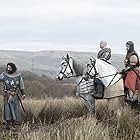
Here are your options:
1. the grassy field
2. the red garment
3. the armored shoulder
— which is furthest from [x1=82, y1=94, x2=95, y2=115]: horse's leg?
the armored shoulder

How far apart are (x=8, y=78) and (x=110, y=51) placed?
244 cm

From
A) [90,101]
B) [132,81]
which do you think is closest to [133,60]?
[132,81]

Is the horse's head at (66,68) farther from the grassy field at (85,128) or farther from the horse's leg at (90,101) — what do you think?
the grassy field at (85,128)

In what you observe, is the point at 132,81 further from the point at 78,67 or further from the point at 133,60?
the point at 78,67

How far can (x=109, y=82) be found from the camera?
10.8 m

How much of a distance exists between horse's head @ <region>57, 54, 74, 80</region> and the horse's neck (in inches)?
3.2

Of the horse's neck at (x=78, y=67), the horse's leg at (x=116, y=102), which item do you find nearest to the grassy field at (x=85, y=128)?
the horse's leg at (x=116, y=102)

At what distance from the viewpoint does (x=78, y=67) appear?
38.1 ft

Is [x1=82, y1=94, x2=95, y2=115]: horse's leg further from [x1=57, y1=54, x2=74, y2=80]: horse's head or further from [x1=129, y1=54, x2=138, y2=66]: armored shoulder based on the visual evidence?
[x1=129, y1=54, x2=138, y2=66]: armored shoulder

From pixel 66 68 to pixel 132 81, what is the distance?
189 centimetres

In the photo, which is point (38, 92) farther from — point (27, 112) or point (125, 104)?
point (125, 104)

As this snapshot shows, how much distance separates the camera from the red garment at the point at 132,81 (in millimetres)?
10305

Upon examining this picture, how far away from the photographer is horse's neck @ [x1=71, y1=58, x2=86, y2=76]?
1153cm

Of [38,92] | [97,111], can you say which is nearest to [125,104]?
[97,111]
